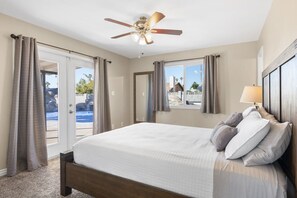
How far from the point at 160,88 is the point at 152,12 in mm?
2456

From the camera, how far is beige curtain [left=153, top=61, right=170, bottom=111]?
Result: 4773 mm

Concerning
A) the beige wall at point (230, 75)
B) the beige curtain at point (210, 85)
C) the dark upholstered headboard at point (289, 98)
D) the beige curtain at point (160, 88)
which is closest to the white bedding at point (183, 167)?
the dark upholstered headboard at point (289, 98)

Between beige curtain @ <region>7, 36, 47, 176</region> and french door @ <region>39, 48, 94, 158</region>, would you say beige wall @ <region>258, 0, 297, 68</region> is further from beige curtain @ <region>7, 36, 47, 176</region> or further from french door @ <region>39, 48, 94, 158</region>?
french door @ <region>39, 48, 94, 158</region>

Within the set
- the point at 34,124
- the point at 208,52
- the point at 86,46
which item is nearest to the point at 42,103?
the point at 34,124

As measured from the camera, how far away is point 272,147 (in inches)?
48.7

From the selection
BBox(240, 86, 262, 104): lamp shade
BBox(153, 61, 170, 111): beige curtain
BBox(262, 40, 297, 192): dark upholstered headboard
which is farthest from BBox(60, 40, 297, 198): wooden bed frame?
BBox(153, 61, 170, 111): beige curtain

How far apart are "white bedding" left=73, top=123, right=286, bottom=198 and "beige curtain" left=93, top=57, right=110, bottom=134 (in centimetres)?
207

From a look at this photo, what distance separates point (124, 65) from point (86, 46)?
4.92ft

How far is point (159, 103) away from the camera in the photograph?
4.83 m

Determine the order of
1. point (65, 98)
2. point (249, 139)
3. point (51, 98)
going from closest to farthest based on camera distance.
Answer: point (249, 139) → point (51, 98) → point (65, 98)

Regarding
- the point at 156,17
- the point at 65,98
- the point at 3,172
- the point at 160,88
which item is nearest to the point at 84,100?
the point at 65,98

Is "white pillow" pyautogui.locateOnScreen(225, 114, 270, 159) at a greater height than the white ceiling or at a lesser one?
lesser

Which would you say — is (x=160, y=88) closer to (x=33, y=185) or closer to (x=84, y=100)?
(x=84, y=100)

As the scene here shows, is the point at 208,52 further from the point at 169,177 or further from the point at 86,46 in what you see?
the point at 169,177
